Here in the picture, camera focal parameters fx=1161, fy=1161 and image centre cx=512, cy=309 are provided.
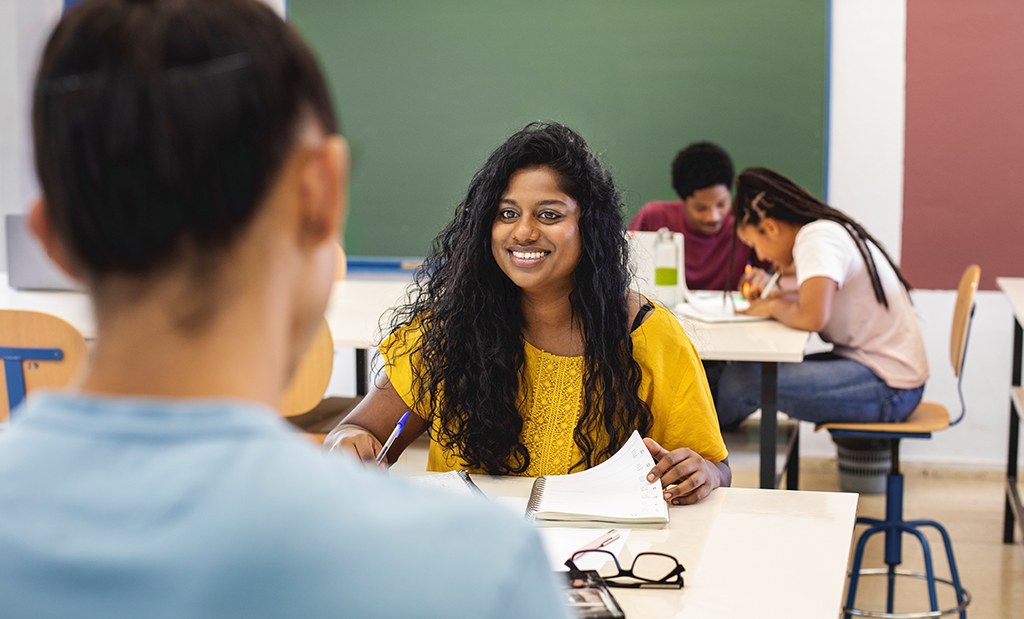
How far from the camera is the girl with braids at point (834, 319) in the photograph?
3.43 metres

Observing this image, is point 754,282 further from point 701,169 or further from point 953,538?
point 953,538

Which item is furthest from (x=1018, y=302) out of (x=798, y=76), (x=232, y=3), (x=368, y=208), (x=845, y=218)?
(x=232, y=3)

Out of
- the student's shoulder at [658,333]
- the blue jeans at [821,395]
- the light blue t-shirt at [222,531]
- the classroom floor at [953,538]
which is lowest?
the classroom floor at [953,538]

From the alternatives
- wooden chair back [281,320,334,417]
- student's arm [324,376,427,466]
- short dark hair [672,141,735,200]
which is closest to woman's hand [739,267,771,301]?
short dark hair [672,141,735,200]

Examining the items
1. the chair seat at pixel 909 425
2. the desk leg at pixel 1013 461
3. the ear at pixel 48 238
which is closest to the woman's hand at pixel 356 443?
the ear at pixel 48 238

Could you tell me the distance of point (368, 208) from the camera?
5188 mm

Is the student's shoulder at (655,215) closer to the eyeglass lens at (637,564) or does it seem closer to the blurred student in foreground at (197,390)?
the eyeglass lens at (637,564)

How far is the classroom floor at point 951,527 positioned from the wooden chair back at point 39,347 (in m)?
0.82

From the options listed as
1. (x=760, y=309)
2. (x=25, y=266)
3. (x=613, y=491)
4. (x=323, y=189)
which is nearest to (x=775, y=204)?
(x=760, y=309)

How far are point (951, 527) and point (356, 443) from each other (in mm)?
2904

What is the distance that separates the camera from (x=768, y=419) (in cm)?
302

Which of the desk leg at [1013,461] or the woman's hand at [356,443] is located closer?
the woman's hand at [356,443]

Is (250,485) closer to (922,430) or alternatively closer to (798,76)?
(922,430)

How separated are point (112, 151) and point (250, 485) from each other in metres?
0.15
